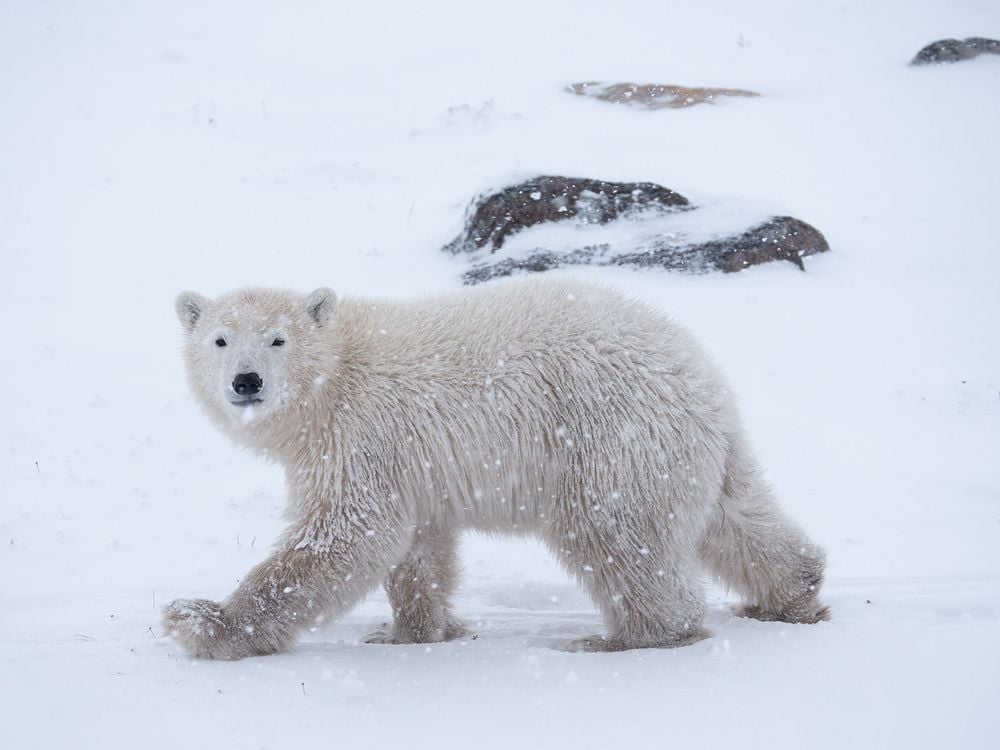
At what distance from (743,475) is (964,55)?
605 inches

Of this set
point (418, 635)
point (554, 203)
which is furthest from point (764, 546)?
point (554, 203)

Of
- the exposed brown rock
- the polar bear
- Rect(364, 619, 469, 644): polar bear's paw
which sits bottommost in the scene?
Rect(364, 619, 469, 644): polar bear's paw

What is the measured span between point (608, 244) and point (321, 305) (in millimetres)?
5341

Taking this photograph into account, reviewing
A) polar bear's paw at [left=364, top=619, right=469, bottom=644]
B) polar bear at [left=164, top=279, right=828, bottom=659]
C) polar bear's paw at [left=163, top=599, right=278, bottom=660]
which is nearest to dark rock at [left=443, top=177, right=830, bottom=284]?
polar bear at [left=164, top=279, right=828, bottom=659]

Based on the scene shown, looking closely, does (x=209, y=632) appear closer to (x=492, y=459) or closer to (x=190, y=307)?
(x=492, y=459)

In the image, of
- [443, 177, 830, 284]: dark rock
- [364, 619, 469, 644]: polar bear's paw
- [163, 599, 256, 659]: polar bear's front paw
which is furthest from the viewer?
[443, 177, 830, 284]: dark rock

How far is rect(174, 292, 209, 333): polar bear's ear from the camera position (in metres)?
4.87

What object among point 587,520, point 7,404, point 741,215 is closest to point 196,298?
point 587,520

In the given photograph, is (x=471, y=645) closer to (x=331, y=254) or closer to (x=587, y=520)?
(x=587, y=520)

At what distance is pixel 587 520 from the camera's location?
14.2 ft

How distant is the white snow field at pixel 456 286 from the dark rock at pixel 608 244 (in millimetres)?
267

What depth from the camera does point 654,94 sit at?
15039 mm

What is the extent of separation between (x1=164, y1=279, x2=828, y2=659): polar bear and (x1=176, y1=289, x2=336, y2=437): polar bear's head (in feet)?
0.04

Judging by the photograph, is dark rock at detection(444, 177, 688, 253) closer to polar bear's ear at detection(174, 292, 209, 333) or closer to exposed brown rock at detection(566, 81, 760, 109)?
polar bear's ear at detection(174, 292, 209, 333)
